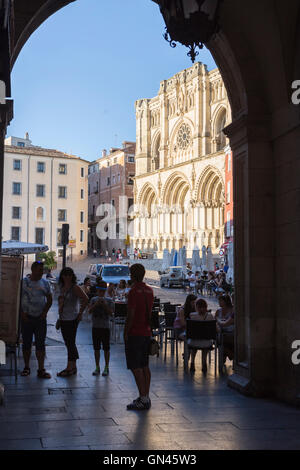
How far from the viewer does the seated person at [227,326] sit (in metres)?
9.33

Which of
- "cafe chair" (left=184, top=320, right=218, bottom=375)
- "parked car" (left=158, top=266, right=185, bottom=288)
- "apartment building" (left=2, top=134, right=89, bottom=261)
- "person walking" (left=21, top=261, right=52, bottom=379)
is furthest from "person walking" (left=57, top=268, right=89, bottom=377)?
"apartment building" (left=2, top=134, right=89, bottom=261)

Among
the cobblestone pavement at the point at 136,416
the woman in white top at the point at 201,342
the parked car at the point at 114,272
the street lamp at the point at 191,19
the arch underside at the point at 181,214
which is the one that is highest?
the arch underside at the point at 181,214

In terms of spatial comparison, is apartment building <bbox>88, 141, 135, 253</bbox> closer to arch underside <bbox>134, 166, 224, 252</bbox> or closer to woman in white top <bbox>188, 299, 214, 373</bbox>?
arch underside <bbox>134, 166, 224, 252</bbox>

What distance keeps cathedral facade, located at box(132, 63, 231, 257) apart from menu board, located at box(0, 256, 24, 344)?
1726 inches

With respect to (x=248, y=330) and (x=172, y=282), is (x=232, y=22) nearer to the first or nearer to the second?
(x=248, y=330)

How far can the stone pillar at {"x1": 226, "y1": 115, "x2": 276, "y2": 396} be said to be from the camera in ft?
23.9

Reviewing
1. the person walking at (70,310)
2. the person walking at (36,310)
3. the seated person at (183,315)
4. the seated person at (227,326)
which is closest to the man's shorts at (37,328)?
the person walking at (36,310)

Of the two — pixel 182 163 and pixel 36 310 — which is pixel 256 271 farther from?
pixel 182 163

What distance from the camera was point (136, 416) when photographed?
5.94 metres

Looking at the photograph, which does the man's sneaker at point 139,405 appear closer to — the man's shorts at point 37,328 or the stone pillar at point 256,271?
the stone pillar at point 256,271

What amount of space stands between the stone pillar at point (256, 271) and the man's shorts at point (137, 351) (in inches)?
65.2

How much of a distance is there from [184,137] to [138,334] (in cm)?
5798

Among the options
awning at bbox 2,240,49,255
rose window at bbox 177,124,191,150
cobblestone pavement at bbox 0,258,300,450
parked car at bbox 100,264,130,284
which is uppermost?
rose window at bbox 177,124,191,150

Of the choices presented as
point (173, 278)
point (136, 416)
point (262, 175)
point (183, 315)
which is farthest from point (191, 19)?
point (173, 278)
